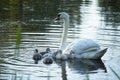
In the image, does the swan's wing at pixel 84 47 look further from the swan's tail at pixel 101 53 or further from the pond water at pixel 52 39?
the pond water at pixel 52 39

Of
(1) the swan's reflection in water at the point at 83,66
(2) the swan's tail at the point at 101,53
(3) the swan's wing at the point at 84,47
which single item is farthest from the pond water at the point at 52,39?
(3) the swan's wing at the point at 84,47

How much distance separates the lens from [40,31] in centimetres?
A: 2105

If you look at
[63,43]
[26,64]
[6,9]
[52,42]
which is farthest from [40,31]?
[6,9]

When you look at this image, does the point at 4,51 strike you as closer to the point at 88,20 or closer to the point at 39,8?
the point at 88,20

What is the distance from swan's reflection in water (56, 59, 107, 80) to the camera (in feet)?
46.6

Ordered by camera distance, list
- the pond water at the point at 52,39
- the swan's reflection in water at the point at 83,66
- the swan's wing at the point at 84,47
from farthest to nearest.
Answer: the swan's wing at the point at 84,47, the swan's reflection in water at the point at 83,66, the pond water at the point at 52,39

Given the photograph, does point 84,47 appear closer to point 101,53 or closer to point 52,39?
point 101,53

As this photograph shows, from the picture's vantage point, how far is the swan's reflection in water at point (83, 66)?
14.2 metres

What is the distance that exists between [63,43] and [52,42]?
1.66 metres

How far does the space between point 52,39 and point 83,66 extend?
400cm

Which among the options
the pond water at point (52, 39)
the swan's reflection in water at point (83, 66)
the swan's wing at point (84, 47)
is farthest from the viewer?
the swan's wing at point (84, 47)

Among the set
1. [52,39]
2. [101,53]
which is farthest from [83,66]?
[52,39]

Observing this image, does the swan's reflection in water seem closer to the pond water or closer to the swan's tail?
the pond water

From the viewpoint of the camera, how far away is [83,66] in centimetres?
1498
